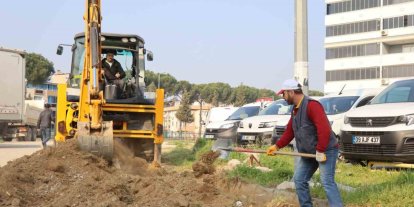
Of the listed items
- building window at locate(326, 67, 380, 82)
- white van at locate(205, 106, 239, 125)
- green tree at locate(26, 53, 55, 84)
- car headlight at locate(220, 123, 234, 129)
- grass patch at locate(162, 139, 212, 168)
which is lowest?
grass patch at locate(162, 139, 212, 168)

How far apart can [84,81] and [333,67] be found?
59900mm

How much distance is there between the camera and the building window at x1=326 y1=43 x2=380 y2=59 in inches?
2508

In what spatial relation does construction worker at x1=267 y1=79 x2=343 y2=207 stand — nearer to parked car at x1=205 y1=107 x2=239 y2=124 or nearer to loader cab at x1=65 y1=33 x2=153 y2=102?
loader cab at x1=65 y1=33 x2=153 y2=102

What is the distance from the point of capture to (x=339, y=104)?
1459 cm

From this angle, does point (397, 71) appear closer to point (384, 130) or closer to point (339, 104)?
point (339, 104)

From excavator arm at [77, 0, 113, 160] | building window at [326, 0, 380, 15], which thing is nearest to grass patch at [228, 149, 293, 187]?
excavator arm at [77, 0, 113, 160]

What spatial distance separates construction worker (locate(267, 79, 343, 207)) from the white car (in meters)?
8.51

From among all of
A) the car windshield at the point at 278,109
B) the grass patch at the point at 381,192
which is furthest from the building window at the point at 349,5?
the grass patch at the point at 381,192

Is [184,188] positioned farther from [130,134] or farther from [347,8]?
[347,8]

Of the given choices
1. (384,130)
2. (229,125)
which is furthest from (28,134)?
(384,130)

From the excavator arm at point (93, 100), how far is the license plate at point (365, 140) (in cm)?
466

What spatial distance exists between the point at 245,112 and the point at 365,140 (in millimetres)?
11407

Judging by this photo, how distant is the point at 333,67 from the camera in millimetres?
68125

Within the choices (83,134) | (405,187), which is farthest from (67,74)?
(405,187)
